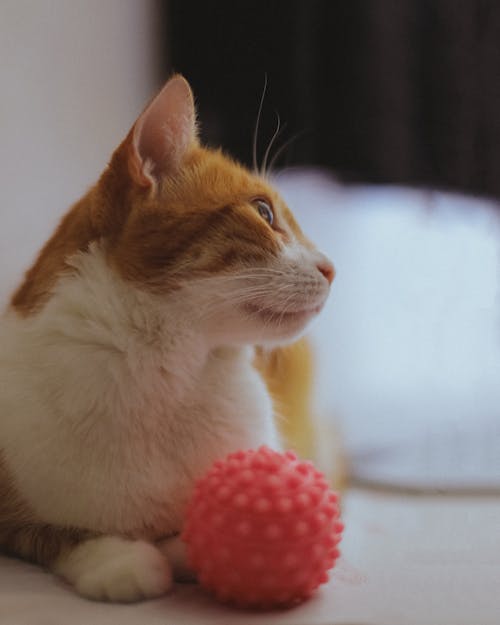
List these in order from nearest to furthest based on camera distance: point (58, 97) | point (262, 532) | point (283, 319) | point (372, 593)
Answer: point (262, 532), point (372, 593), point (283, 319), point (58, 97)

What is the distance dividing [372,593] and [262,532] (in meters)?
0.21

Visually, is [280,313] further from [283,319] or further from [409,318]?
[409,318]

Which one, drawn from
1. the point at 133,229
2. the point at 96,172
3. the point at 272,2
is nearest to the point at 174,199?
the point at 133,229

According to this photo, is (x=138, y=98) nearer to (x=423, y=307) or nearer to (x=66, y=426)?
(x=423, y=307)

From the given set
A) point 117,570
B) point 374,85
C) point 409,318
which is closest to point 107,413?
point 117,570

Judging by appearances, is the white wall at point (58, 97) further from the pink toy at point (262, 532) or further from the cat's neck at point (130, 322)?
the pink toy at point (262, 532)

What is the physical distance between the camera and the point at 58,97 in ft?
5.89

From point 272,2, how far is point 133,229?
129 centimetres

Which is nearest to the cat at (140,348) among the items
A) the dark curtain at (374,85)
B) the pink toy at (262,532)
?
the pink toy at (262,532)

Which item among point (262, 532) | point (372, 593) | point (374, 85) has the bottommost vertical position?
point (372, 593)

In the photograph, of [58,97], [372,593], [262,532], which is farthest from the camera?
[58,97]

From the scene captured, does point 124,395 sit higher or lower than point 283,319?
lower

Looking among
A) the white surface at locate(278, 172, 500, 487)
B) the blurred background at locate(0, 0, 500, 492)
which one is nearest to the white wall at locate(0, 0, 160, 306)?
the blurred background at locate(0, 0, 500, 492)

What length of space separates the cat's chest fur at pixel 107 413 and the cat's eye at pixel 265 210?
20 cm
